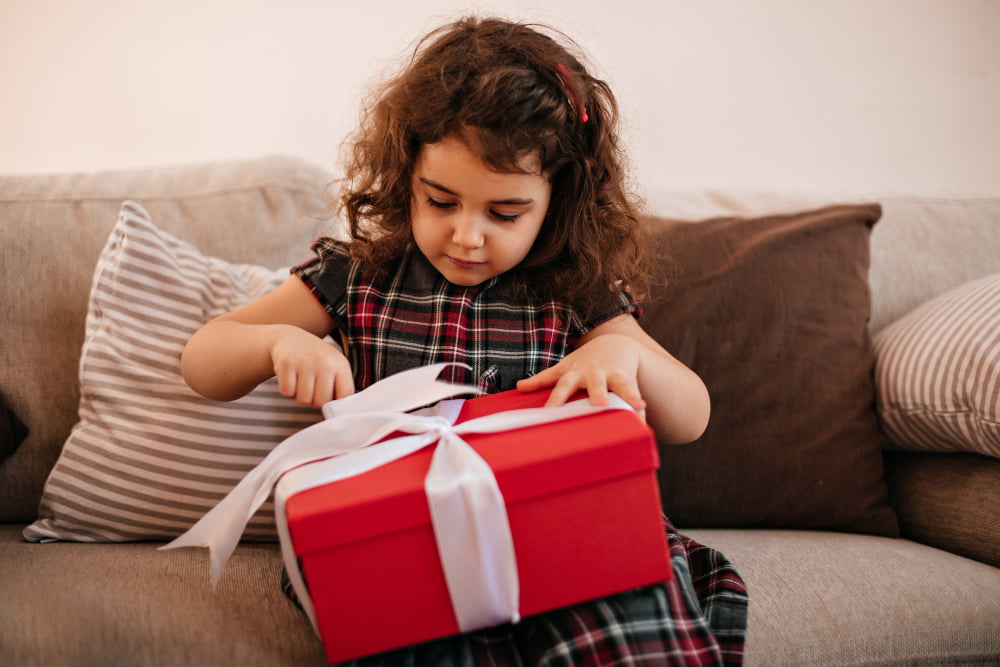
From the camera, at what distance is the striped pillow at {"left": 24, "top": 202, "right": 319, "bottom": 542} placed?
878mm

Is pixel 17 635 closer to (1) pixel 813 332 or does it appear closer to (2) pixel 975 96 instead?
(1) pixel 813 332

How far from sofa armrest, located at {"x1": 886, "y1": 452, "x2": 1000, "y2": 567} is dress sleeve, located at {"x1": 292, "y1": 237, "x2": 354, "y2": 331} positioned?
0.84m

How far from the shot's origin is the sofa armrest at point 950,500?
92cm

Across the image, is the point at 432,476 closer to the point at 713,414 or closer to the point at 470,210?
the point at 470,210

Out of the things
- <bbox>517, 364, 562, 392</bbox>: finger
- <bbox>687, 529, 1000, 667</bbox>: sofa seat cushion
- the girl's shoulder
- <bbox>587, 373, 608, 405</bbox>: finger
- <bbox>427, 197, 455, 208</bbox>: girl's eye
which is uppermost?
<bbox>427, 197, 455, 208</bbox>: girl's eye

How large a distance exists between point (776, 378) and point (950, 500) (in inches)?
10.9

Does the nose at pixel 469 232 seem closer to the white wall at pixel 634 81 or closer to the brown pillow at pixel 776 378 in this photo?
the brown pillow at pixel 776 378

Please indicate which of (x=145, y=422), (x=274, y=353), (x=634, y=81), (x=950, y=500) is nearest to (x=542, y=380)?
(x=274, y=353)

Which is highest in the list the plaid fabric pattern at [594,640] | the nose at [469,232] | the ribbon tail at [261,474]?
the nose at [469,232]

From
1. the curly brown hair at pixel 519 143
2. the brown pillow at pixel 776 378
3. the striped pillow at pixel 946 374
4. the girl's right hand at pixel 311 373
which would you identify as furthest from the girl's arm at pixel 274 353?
the striped pillow at pixel 946 374

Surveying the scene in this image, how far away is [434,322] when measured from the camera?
870 millimetres

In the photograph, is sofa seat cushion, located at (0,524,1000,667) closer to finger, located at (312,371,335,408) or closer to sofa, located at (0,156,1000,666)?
sofa, located at (0,156,1000,666)

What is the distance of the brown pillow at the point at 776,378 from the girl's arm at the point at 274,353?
49 centimetres

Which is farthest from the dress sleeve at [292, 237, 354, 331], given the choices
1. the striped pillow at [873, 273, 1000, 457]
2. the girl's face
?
the striped pillow at [873, 273, 1000, 457]
